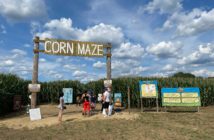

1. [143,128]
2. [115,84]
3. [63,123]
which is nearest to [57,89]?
[115,84]

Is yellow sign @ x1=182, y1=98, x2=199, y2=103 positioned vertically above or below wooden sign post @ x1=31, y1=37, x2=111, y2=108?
below

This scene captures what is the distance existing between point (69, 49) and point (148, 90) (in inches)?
251

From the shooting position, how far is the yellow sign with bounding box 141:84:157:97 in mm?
15790

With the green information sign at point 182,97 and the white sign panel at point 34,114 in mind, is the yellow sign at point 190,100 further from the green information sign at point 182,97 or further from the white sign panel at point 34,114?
the white sign panel at point 34,114

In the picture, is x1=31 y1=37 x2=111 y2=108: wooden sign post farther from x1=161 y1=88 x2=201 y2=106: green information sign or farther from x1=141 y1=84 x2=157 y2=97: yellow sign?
x1=161 y1=88 x2=201 y2=106: green information sign

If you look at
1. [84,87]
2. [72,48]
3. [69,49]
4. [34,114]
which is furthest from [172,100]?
[84,87]

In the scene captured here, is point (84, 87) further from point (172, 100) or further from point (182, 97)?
point (182, 97)

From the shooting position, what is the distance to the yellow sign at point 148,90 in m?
15.8

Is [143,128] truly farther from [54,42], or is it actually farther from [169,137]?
[54,42]

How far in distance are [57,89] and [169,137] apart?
1734 cm

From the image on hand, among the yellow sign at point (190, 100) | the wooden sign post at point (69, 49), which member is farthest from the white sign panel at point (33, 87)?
the yellow sign at point (190, 100)

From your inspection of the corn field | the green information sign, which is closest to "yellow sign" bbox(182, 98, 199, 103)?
the green information sign

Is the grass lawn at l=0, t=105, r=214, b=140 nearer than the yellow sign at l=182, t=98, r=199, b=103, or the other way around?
the grass lawn at l=0, t=105, r=214, b=140

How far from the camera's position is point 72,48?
13711mm
